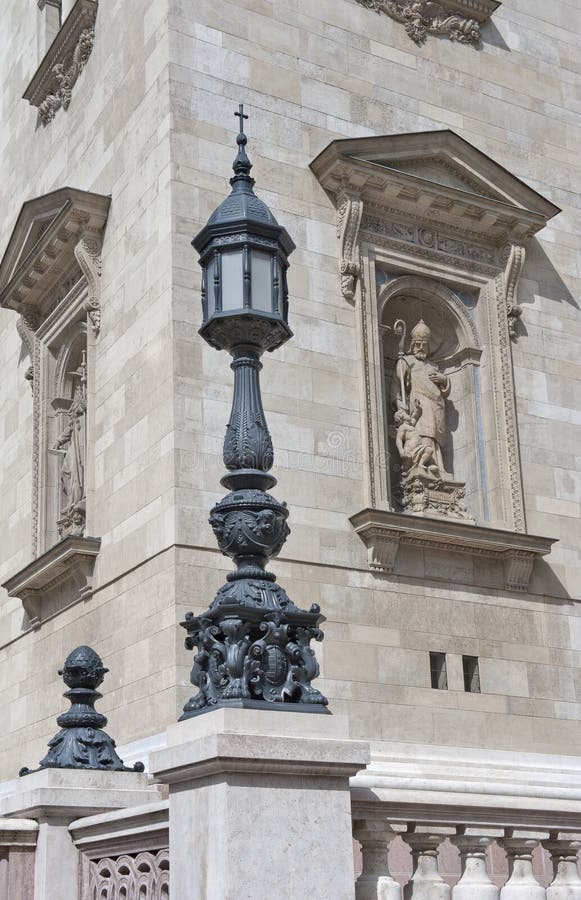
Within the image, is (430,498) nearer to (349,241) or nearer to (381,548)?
(381,548)

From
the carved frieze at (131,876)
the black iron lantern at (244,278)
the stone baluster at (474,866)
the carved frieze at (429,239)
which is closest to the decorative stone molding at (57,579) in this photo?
the carved frieze at (429,239)

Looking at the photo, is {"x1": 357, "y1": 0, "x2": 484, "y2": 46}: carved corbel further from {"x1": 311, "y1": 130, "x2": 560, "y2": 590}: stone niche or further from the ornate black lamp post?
the ornate black lamp post

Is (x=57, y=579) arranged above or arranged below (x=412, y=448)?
below

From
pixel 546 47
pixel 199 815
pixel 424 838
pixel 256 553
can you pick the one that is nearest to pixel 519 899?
pixel 424 838

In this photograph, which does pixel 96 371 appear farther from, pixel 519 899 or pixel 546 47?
pixel 519 899

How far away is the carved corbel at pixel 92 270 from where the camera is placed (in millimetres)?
19016

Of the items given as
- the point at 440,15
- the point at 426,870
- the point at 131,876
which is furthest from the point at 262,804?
the point at 440,15

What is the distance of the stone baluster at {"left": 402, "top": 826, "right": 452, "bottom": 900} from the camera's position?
287 inches

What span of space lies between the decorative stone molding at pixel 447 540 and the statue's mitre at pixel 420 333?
2799mm

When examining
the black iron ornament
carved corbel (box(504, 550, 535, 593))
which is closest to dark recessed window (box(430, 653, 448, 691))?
carved corbel (box(504, 550, 535, 593))

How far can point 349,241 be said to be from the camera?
59.5 ft

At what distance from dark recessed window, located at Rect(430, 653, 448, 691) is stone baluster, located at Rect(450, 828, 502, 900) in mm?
9421

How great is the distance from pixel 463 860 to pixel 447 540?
9782 mm

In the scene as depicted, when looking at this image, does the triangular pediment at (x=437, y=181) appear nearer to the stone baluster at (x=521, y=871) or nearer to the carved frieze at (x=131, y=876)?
the carved frieze at (x=131, y=876)
